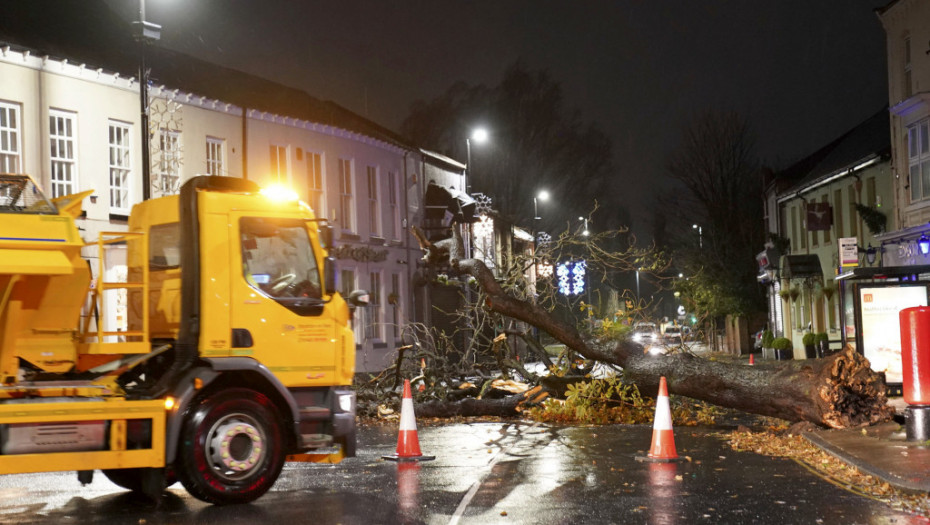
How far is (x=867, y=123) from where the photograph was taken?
46375mm

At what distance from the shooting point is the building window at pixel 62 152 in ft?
72.5

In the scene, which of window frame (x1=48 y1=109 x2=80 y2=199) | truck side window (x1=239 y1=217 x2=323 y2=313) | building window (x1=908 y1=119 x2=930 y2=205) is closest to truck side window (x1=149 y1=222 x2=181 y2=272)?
truck side window (x1=239 y1=217 x2=323 y2=313)

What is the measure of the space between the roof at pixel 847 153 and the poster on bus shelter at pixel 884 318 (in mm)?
16547

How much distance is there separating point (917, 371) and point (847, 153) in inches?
1316

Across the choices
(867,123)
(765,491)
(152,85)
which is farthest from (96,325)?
(867,123)

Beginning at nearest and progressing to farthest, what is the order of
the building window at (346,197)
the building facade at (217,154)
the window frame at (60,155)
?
the building facade at (217,154), the window frame at (60,155), the building window at (346,197)

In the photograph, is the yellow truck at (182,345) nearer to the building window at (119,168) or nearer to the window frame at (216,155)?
the building window at (119,168)

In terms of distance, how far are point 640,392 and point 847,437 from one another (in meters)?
4.33

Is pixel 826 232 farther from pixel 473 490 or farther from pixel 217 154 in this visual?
pixel 473 490

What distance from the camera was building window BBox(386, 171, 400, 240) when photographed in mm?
35562

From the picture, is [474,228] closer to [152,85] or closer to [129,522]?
[152,85]

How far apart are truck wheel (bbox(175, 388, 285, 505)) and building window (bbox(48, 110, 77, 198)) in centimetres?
1438

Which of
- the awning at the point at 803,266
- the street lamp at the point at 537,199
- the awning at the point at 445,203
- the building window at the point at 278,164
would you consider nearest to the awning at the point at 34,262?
the building window at the point at 278,164

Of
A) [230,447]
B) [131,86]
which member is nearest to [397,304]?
[131,86]
